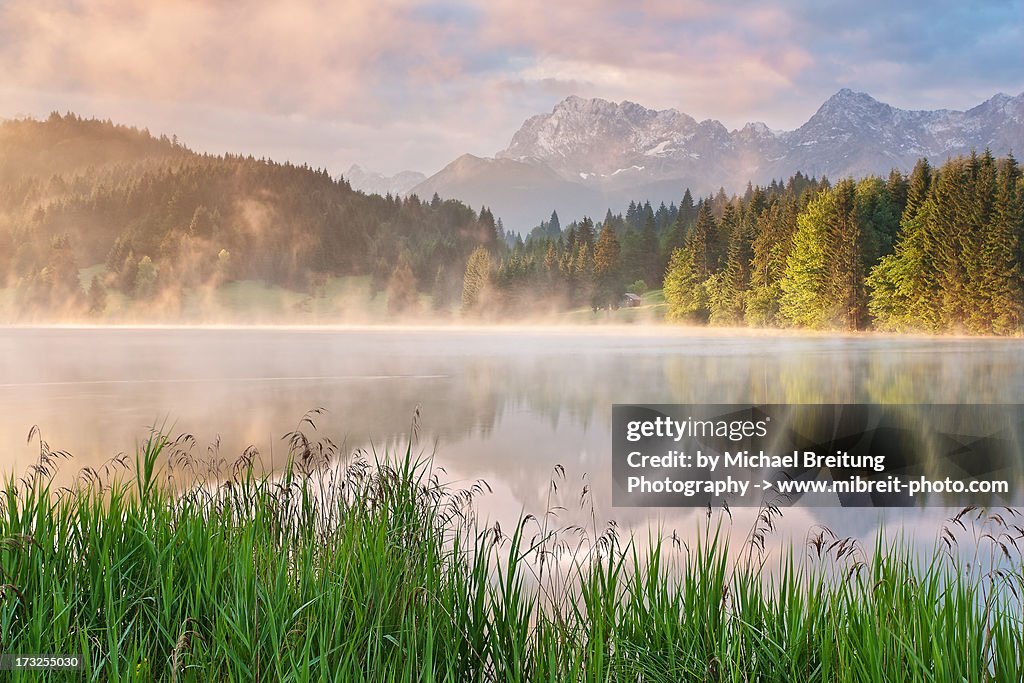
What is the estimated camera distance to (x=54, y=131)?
4559 cm

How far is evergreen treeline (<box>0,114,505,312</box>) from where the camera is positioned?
133 feet

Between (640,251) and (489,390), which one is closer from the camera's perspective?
(489,390)

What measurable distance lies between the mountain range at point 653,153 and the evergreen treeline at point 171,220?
2.40 metres

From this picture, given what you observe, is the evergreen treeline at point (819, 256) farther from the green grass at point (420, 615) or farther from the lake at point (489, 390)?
the green grass at point (420, 615)

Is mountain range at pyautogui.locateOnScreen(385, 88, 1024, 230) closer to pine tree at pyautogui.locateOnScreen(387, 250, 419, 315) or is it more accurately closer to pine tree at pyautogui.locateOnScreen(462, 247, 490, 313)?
pine tree at pyautogui.locateOnScreen(462, 247, 490, 313)

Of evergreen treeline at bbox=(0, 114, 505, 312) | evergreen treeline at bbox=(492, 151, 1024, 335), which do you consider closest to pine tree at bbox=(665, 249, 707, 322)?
evergreen treeline at bbox=(492, 151, 1024, 335)

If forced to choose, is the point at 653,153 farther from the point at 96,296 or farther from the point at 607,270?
the point at 96,296

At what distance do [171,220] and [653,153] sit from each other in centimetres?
2737

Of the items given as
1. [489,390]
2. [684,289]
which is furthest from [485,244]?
[489,390]

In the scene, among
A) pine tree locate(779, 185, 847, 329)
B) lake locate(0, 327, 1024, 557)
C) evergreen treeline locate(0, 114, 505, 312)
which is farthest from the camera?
evergreen treeline locate(0, 114, 505, 312)

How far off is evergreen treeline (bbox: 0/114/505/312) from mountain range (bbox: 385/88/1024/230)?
2.40 m

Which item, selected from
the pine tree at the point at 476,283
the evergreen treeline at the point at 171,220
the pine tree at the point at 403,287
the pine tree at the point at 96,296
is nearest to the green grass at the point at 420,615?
the pine tree at the point at 476,283

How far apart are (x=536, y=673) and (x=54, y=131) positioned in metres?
52.0

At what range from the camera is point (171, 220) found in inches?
1713
